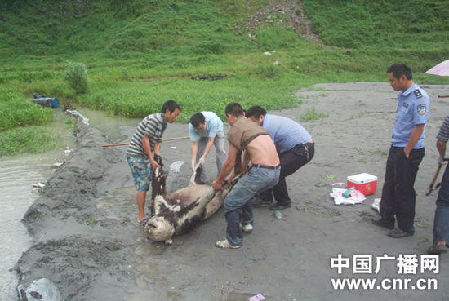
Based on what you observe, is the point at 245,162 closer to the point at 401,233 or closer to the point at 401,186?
the point at 401,186

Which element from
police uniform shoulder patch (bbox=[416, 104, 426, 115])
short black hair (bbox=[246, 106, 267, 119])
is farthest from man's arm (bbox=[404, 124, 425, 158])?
short black hair (bbox=[246, 106, 267, 119])

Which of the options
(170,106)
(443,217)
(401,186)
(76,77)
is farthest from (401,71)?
(76,77)

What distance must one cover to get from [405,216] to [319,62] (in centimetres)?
1828

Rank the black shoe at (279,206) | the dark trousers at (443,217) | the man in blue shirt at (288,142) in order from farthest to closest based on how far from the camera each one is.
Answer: the black shoe at (279,206), the man in blue shirt at (288,142), the dark trousers at (443,217)

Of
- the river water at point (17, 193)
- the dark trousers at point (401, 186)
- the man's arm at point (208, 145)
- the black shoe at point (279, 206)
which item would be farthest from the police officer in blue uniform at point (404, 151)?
the river water at point (17, 193)

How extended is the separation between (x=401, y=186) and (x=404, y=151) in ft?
1.48

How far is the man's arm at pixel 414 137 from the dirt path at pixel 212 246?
1171 millimetres

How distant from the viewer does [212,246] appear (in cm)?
467

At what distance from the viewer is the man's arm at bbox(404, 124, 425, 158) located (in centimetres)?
405

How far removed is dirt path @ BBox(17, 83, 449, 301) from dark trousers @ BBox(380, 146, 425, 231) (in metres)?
0.30

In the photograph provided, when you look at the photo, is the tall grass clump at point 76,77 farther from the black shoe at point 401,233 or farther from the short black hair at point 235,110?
the black shoe at point 401,233

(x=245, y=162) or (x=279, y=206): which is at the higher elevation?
(x=245, y=162)

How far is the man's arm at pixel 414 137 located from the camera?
4.05m

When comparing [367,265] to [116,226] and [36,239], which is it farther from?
[36,239]
